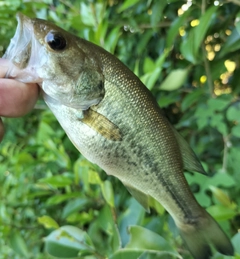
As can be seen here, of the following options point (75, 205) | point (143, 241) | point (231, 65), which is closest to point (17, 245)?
point (75, 205)

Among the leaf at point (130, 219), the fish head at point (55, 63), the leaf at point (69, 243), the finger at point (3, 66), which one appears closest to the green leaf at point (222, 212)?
the leaf at point (130, 219)

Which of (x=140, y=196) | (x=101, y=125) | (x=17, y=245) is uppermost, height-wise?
(x=101, y=125)

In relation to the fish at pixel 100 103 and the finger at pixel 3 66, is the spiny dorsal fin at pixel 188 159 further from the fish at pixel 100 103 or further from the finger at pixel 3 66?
the finger at pixel 3 66

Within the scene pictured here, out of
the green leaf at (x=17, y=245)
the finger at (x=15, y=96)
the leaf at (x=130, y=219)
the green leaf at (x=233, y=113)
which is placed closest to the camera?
the finger at (x=15, y=96)

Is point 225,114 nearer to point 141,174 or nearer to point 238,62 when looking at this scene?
point 238,62

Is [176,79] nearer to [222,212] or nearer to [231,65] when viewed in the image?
[231,65]

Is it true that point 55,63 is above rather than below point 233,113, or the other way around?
above

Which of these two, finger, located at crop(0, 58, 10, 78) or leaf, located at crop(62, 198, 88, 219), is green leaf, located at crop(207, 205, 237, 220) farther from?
finger, located at crop(0, 58, 10, 78)
